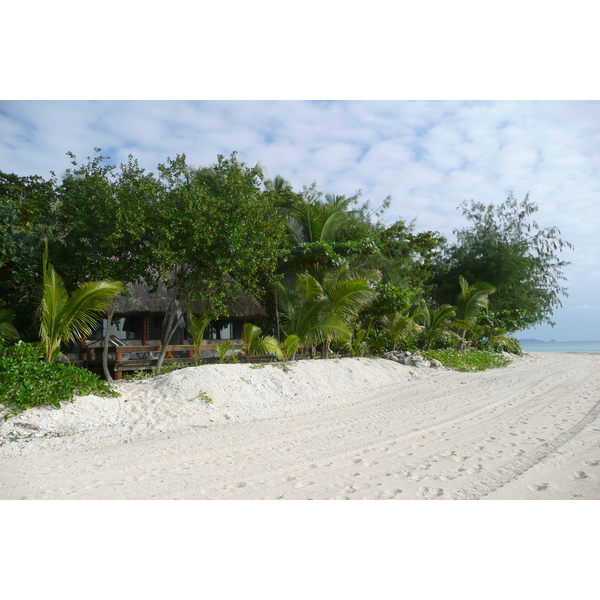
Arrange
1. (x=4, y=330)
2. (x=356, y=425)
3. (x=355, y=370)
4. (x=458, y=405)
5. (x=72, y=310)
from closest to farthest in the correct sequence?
(x=356, y=425) < (x=72, y=310) < (x=458, y=405) < (x=4, y=330) < (x=355, y=370)

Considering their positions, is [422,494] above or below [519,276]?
below

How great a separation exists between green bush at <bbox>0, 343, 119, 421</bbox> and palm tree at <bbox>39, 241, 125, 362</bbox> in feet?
0.77

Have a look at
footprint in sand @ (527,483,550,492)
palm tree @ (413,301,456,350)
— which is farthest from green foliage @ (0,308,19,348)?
palm tree @ (413,301,456,350)

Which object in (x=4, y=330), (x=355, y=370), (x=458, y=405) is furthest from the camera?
(x=355, y=370)

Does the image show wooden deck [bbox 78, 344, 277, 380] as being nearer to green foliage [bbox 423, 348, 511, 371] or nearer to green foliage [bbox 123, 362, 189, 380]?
green foliage [bbox 123, 362, 189, 380]

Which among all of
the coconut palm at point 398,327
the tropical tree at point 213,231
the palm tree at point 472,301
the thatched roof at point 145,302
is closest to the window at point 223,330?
the thatched roof at point 145,302

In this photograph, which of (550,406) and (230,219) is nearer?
(550,406)

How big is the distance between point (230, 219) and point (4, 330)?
4.68 m

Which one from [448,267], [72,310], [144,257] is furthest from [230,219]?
[448,267]

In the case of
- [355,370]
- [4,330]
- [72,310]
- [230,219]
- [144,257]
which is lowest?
[355,370]

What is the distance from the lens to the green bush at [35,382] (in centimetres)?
582

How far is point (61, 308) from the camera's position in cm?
711

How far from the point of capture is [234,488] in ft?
12.8
